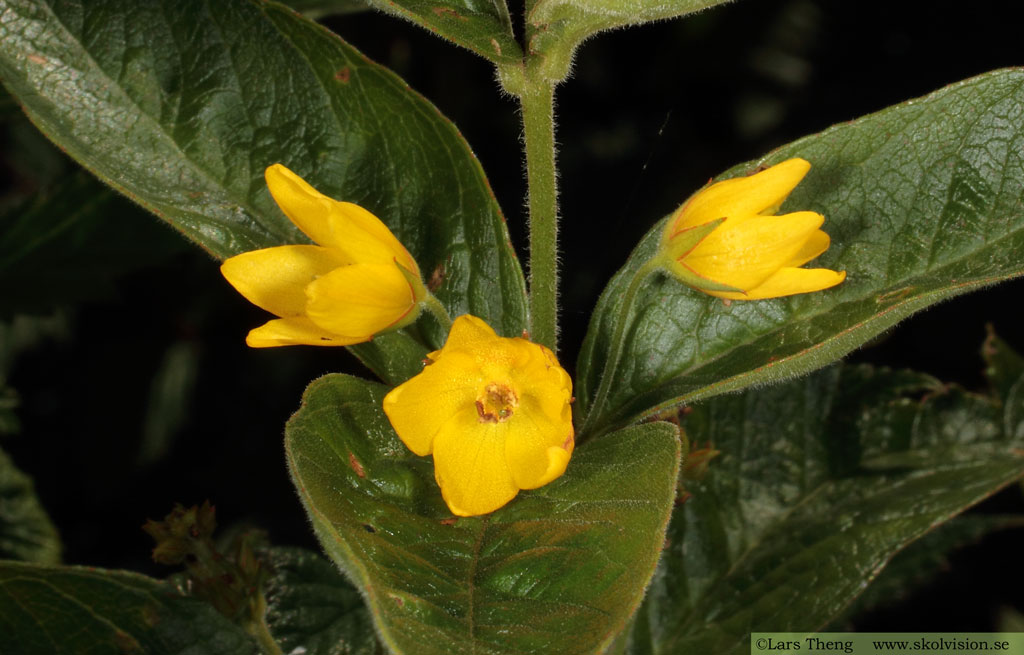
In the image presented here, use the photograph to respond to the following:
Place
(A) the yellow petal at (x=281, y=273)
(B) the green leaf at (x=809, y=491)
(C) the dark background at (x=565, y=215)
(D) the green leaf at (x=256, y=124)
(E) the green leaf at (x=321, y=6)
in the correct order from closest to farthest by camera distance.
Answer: (A) the yellow petal at (x=281, y=273), (D) the green leaf at (x=256, y=124), (B) the green leaf at (x=809, y=491), (E) the green leaf at (x=321, y=6), (C) the dark background at (x=565, y=215)

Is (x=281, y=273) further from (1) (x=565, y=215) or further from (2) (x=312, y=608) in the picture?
(1) (x=565, y=215)

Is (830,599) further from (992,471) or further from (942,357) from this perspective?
(942,357)

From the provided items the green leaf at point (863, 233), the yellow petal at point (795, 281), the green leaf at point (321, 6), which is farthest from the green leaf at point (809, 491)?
the green leaf at point (321, 6)

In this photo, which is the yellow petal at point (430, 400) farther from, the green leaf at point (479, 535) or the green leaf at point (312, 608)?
the green leaf at point (312, 608)

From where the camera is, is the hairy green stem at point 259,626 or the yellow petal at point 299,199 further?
the hairy green stem at point 259,626

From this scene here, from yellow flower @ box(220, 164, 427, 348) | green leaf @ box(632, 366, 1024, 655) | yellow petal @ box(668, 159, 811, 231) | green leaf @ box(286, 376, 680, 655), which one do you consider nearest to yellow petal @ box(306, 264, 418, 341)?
yellow flower @ box(220, 164, 427, 348)

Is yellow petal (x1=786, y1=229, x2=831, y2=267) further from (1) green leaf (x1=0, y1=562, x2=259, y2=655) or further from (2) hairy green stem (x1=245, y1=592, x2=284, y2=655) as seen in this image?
(1) green leaf (x1=0, y1=562, x2=259, y2=655)

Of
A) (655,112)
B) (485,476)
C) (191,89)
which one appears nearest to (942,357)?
(655,112)

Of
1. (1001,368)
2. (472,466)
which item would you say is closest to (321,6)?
(472,466)
